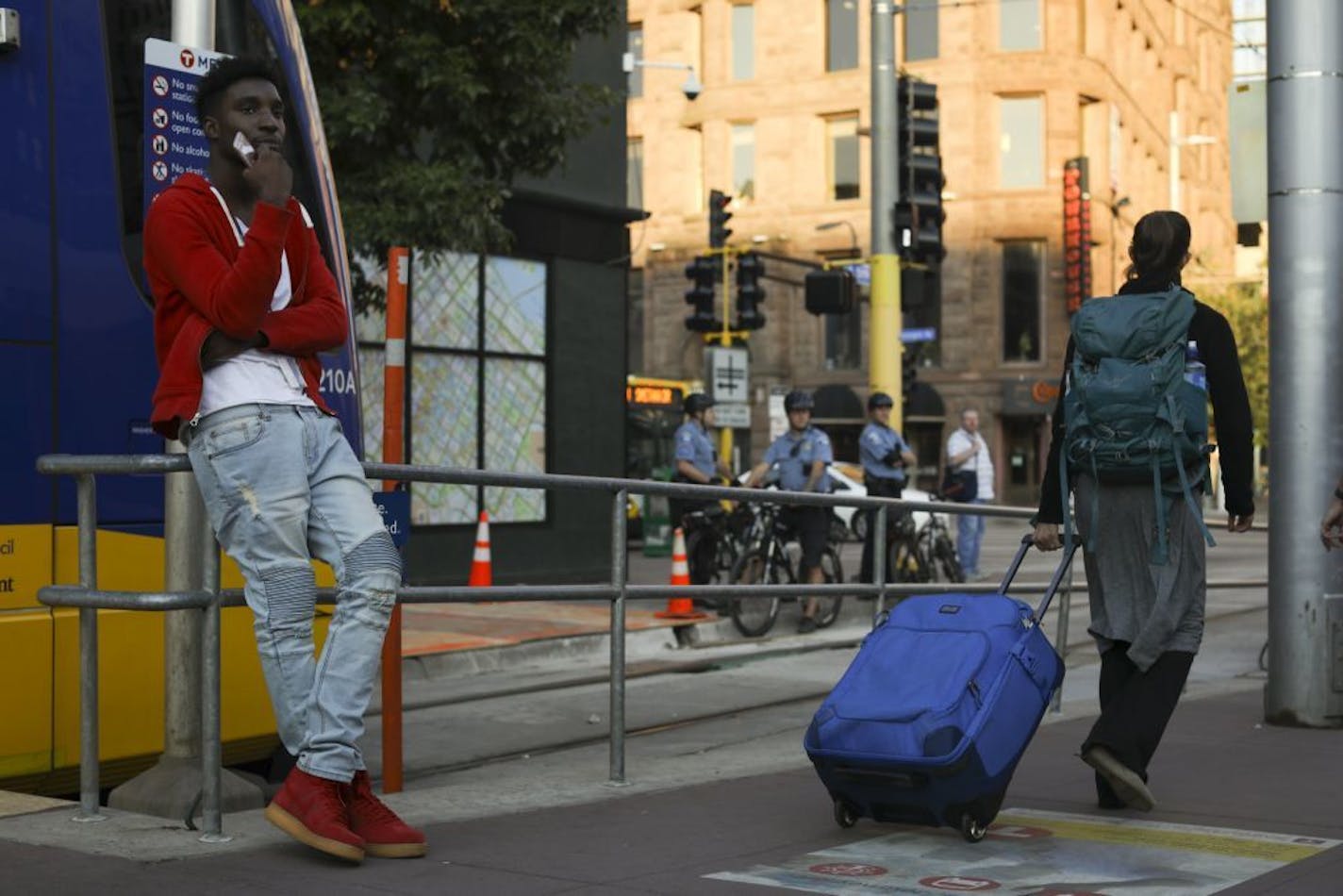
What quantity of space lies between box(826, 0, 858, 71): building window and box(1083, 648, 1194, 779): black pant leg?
47.5 metres

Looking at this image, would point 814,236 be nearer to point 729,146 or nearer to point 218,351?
point 729,146

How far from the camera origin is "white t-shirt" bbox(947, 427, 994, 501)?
1939cm

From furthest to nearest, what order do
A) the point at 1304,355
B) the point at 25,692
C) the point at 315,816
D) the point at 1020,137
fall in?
1. the point at 1020,137
2. the point at 1304,355
3. the point at 25,692
4. the point at 315,816

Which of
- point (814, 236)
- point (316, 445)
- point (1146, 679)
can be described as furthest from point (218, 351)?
point (814, 236)

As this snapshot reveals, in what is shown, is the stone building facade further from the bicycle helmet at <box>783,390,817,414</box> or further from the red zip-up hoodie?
the red zip-up hoodie

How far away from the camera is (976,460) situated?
1972 centimetres

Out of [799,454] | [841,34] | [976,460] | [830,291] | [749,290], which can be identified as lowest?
[976,460]

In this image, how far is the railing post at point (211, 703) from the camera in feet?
16.0

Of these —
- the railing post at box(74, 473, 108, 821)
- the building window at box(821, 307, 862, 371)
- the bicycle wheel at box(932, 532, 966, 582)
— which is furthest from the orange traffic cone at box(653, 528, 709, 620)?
the building window at box(821, 307, 862, 371)

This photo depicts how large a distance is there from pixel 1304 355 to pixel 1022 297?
A: 42510 mm

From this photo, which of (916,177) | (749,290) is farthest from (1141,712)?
(749,290)

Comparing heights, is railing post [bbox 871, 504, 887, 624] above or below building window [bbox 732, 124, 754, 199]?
below

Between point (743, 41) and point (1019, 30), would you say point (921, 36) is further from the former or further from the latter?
point (743, 41)

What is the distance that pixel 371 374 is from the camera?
18.2m
